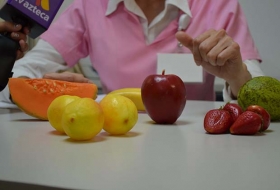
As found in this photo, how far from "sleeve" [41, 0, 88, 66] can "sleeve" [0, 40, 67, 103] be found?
0.02 m

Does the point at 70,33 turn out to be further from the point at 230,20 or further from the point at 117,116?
the point at 117,116

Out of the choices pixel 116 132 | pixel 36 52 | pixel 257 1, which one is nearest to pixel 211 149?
pixel 116 132

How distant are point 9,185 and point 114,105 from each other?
0.88 feet

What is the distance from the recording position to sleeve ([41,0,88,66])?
1401 mm

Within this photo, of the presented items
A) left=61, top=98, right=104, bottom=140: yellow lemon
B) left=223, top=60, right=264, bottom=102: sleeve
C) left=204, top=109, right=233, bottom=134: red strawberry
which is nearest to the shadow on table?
left=61, top=98, right=104, bottom=140: yellow lemon

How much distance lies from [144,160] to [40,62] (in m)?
0.94

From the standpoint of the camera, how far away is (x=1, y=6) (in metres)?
0.82

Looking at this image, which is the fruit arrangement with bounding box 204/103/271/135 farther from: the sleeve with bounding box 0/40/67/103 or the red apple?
the sleeve with bounding box 0/40/67/103

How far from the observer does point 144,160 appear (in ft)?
1.55

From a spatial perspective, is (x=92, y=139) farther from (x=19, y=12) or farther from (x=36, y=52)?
(x=36, y=52)

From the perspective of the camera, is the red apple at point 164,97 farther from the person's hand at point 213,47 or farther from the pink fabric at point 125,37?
the pink fabric at point 125,37

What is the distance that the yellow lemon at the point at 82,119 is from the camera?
564 millimetres

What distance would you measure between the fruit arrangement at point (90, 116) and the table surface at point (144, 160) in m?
0.02

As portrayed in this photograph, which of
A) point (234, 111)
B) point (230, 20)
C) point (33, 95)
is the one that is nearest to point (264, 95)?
point (234, 111)
